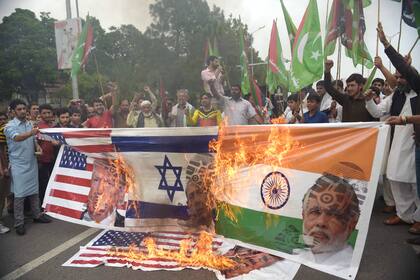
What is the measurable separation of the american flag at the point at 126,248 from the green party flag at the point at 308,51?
10.3 ft

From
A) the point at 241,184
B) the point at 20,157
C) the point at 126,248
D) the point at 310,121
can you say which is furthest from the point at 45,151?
the point at 310,121

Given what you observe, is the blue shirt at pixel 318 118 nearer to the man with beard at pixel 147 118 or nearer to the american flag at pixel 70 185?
the american flag at pixel 70 185

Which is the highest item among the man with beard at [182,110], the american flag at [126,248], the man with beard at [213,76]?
the man with beard at [213,76]

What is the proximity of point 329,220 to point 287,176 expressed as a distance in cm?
50

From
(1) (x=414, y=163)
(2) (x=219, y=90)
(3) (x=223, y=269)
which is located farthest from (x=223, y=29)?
(3) (x=223, y=269)

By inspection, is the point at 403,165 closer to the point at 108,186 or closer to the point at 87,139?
the point at 108,186

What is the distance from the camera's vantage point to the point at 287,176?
3.16 metres

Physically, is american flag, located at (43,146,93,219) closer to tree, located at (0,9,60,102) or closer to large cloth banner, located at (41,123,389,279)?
large cloth banner, located at (41,123,389,279)

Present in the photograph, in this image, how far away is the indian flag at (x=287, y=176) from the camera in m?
2.87

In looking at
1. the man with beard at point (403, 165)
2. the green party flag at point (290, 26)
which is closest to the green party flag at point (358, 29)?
the man with beard at point (403, 165)

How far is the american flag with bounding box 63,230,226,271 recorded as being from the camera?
3.50 meters

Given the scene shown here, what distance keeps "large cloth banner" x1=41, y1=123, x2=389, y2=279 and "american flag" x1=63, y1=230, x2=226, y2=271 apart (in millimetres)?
166

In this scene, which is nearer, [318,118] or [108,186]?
[108,186]

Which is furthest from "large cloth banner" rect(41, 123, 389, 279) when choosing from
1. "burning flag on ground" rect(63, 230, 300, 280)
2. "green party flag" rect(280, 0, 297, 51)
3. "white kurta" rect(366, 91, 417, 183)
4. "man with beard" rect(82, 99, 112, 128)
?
"green party flag" rect(280, 0, 297, 51)
